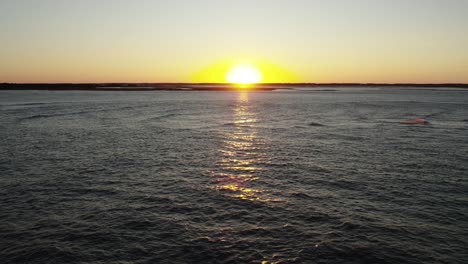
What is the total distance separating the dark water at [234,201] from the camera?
19.0 meters

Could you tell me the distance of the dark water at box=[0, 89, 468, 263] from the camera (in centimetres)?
1897

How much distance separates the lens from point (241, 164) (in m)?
38.6

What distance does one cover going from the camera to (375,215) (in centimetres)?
2362

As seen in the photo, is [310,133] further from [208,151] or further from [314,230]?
[314,230]

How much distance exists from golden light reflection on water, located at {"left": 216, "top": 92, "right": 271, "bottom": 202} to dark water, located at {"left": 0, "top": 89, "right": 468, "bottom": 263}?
0.55 ft

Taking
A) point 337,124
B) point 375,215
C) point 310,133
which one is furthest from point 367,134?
point 375,215

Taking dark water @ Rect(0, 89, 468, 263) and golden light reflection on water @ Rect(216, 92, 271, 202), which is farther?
golden light reflection on water @ Rect(216, 92, 271, 202)

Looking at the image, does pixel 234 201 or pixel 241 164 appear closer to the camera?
pixel 234 201

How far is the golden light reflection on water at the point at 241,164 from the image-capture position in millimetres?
28703

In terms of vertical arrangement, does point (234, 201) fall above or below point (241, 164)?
below

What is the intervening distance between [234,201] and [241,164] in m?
12.3

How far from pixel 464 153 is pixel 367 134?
17.0 metres

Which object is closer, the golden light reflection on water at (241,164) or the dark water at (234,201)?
the dark water at (234,201)

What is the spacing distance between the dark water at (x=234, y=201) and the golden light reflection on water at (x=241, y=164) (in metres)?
0.17
